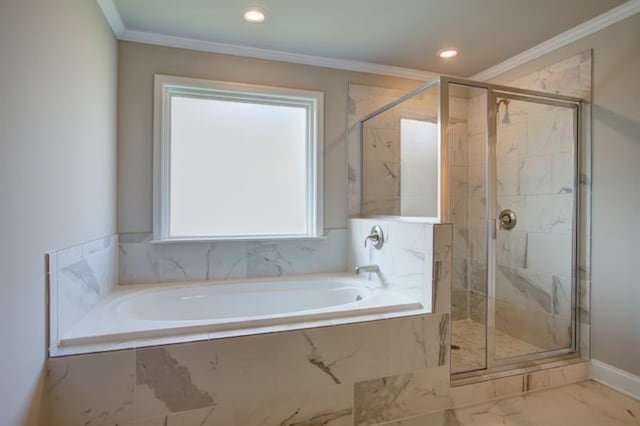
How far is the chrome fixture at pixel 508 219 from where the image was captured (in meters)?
2.62

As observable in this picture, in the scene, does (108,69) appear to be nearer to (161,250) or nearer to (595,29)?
(161,250)

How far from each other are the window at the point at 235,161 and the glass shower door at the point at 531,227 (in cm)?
136

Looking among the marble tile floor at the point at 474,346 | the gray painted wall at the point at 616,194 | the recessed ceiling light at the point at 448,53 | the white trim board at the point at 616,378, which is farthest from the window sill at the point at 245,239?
the white trim board at the point at 616,378

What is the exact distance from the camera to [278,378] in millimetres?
1587

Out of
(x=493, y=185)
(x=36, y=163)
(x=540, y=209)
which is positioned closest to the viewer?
(x=36, y=163)

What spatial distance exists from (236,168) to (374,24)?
1.43m

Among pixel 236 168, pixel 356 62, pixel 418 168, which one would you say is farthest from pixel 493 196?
pixel 236 168

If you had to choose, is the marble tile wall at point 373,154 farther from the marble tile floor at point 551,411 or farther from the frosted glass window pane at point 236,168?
the marble tile floor at point 551,411

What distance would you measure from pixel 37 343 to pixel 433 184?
6.88 ft

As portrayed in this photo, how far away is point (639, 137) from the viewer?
2002 mm

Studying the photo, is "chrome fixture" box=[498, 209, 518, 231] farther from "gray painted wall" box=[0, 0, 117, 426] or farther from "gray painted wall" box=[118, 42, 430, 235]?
"gray painted wall" box=[0, 0, 117, 426]

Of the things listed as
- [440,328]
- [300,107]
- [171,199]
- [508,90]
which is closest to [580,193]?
[508,90]

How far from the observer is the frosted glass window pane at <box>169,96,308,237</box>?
2553mm

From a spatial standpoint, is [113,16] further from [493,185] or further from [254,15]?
[493,185]
